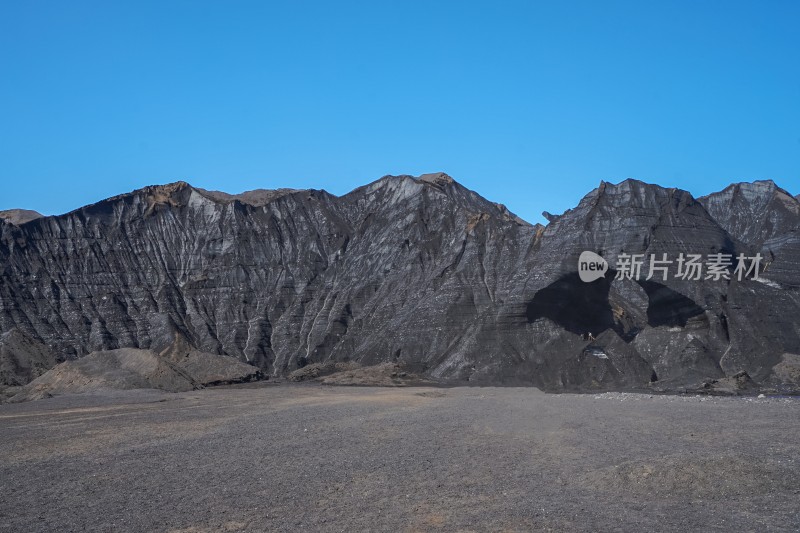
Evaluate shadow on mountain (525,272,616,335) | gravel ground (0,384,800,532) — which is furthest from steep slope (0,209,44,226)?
gravel ground (0,384,800,532)

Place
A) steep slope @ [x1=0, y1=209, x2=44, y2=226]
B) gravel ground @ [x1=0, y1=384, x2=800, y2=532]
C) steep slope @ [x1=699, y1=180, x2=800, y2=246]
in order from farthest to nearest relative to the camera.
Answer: steep slope @ [x1=0, y1=209, x2=44, y2=226], steep slope @ [x1=699, y1=180, x2=800, y2=246], gravel ground @ [x1=0, y1=384, x2=800, y2=532]

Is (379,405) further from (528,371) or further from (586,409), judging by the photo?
(528,371)

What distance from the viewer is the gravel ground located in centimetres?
1098

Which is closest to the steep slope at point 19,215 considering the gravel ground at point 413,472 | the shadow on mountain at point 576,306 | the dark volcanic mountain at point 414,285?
the dark volcanic mountain at point 414,285

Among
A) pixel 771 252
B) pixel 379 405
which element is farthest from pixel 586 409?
pixel 771 252
